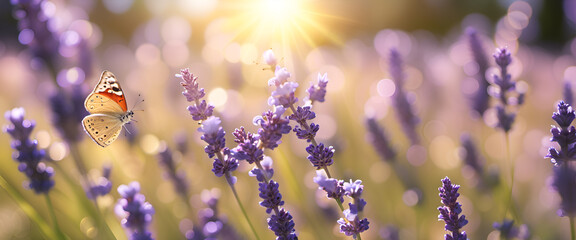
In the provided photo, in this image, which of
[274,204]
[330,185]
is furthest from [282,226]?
[330,185]

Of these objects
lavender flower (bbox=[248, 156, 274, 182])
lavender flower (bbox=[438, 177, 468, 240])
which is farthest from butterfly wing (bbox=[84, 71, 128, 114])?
lavender flower (bbox=[438, 177, 468, 240])

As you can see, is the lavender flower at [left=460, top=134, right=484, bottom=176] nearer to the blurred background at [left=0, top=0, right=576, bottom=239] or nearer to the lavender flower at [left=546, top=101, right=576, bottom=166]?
the blurred background at [left=0, top=0, right=576, bottom=239]

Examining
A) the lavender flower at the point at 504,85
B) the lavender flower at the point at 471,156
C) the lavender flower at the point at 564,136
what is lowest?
the lavender flower at the point at 564,136

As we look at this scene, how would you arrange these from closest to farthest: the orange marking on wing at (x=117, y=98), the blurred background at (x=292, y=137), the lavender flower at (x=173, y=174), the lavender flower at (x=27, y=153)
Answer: the lavender flower at (x=27, y=153)
the orange marking on wing at (x=117, y=98)
the lavender flower at (x=173, y=174)
the blurred background at (x=292, y=137)

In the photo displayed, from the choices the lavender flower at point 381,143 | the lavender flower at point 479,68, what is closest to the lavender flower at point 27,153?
the lavender flower at point 381,143

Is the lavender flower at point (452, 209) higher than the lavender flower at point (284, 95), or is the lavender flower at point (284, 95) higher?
the lavender flower at point (284, 95)

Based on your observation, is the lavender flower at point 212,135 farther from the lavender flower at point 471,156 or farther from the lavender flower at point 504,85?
the lavender flower at point 471,156

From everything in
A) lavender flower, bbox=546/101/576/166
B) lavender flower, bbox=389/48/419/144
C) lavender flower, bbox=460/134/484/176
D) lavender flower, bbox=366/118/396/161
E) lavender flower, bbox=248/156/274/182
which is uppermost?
lavender flower, bbox=389/48/419/144
